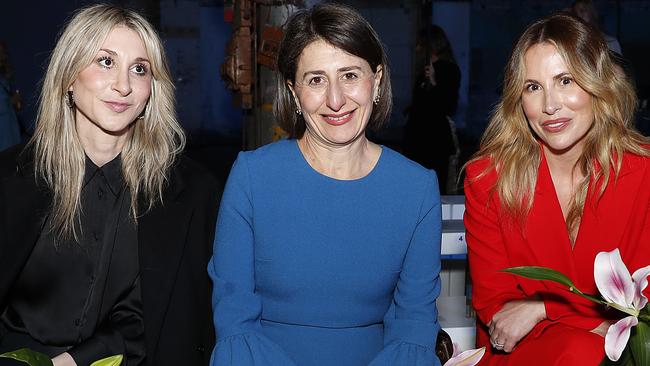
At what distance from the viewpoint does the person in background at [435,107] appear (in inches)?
288

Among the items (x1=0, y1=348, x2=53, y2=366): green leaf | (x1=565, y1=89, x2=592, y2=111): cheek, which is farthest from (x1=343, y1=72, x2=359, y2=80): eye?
(x1=0, y1=348, x2=53, y2=366): green leaf

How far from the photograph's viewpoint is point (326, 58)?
2.46m

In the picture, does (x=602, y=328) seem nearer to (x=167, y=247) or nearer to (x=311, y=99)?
(x=311, y=99)

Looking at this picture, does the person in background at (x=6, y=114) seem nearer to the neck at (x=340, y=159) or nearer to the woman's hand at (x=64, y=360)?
the woman's hand at (x=64, y=360)

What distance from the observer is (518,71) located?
2.68 meters

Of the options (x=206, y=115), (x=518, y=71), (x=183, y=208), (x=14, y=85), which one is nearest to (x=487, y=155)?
(x=518, y=71)

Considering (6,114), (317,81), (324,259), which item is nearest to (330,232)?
(324,259)

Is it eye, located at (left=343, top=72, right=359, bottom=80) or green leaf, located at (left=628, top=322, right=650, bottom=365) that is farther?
eye, located at (left=343, top=72, right=359, bottom=80)

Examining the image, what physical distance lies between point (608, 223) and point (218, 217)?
1.16 metres

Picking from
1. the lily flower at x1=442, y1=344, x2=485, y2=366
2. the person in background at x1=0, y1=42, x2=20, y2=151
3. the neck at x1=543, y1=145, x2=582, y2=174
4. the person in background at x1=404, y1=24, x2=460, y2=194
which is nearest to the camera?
the lily flower at x1=442, y1=344, x2=485, y2=366

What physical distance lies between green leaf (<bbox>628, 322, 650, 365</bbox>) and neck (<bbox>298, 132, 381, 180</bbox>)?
107cm

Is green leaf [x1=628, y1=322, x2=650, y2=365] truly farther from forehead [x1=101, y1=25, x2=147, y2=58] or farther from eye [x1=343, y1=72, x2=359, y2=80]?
forehead [x1=101, y1=25, x2=147, y2=58]

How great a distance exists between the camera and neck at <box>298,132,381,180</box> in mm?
2570

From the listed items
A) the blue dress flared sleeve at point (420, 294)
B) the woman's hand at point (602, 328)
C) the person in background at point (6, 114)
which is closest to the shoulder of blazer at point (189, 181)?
the blue dress flared sleeve at point (420, 294)
